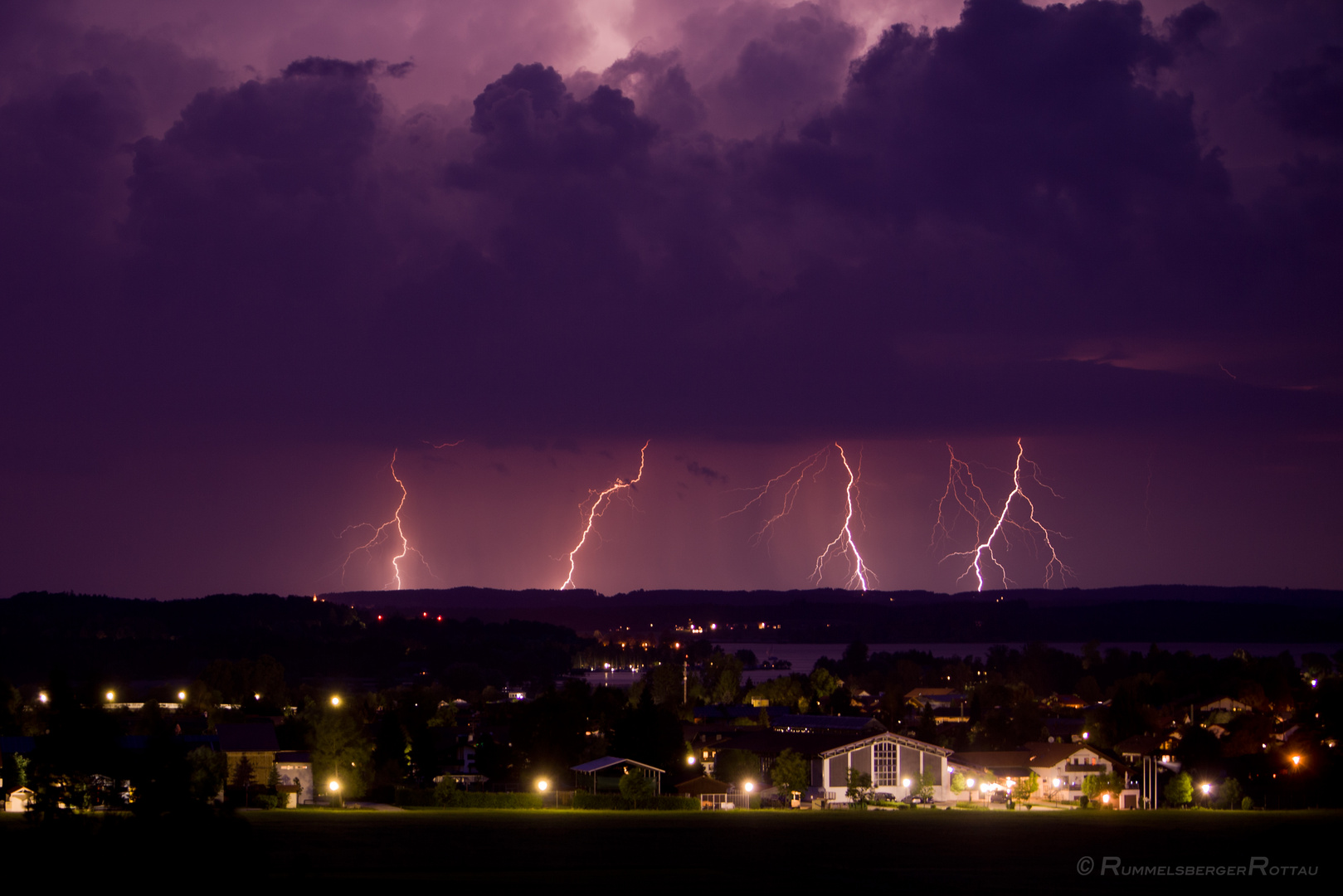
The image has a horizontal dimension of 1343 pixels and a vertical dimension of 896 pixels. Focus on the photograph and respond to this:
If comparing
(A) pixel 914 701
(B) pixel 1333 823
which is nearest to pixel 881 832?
(B) pixel 1333 823

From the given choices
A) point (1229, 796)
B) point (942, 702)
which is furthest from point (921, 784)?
point (942, 702)

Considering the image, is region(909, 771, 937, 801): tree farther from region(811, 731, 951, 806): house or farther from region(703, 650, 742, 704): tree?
region(703, 650, 742, 704): tree

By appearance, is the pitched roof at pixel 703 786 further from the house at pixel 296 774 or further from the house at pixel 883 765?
the house at pixel 296 774

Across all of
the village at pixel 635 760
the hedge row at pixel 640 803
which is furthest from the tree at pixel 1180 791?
the hedge row at pixel 640 803

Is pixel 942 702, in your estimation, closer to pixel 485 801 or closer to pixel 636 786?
pixel 636 786

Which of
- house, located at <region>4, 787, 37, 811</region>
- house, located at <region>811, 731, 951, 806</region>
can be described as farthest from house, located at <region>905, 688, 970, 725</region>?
house, located at <region>4, 787, 37, 811</region>

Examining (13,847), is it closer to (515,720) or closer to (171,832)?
(171,832)
